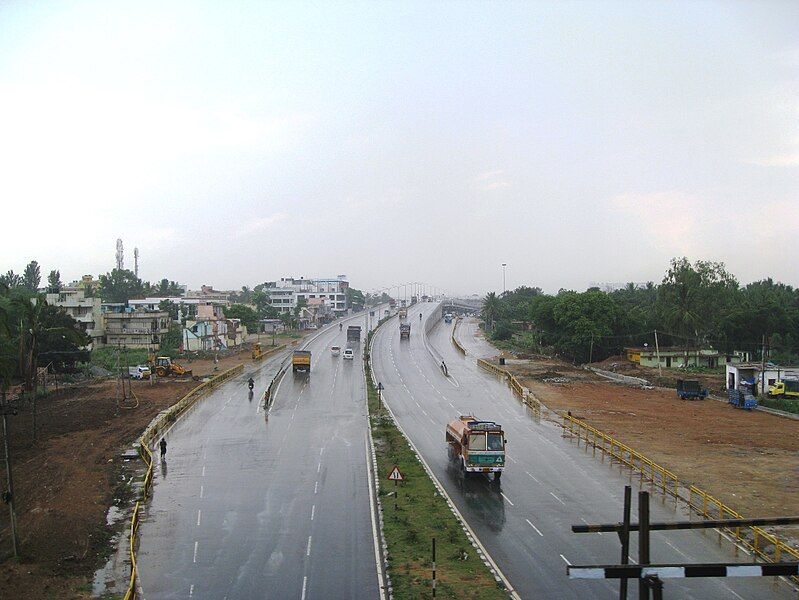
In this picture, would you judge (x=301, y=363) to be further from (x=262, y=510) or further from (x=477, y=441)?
(x=262, y=510)

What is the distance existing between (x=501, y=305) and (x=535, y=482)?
455ft

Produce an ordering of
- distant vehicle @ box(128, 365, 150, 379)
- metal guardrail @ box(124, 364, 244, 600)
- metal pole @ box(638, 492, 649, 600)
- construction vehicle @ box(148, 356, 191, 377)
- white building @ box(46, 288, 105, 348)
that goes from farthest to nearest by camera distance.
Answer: white building @ box(46, 288, 105, 348)
construction vehicle @ box(148, 356, 191, 377)
distant vehicle @ box(128, 365, 150, 379)
metal guardrail @ box(124, 364, 244, 600)
metal pole @ box(638, 492, 649, 600)

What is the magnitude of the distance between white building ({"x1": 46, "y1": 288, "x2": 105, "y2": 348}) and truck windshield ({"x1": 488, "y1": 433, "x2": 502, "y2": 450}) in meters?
85.4

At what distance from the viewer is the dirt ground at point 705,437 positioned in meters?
32.7

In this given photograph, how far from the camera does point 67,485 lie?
33812 millimetres

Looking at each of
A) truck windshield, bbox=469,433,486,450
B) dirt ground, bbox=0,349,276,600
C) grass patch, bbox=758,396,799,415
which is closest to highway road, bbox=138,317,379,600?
dirt ground, bbox=0,349,276,600

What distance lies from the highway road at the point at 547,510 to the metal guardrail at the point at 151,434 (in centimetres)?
1190

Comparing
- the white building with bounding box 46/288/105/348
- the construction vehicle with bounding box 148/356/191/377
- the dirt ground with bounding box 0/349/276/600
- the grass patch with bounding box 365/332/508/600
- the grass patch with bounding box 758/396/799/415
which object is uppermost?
the white building with bounding box 46/288/105/348

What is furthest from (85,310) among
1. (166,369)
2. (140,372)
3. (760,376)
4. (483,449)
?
(760,376)

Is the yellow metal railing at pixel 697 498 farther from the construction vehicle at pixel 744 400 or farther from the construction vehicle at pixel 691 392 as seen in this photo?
the construction vehicle at pixel 691 392

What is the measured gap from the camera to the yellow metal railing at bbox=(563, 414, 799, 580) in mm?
23766

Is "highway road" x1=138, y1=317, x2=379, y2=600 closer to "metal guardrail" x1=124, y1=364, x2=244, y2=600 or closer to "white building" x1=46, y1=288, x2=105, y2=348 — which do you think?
"metal guardrail" x1=124, y1=364, x2=244, y2=600

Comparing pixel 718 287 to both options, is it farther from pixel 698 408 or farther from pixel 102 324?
pixel 102 324

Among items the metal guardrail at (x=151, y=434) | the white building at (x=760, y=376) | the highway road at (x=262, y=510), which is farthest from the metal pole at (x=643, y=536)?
the white building at (x=760, y=376)
